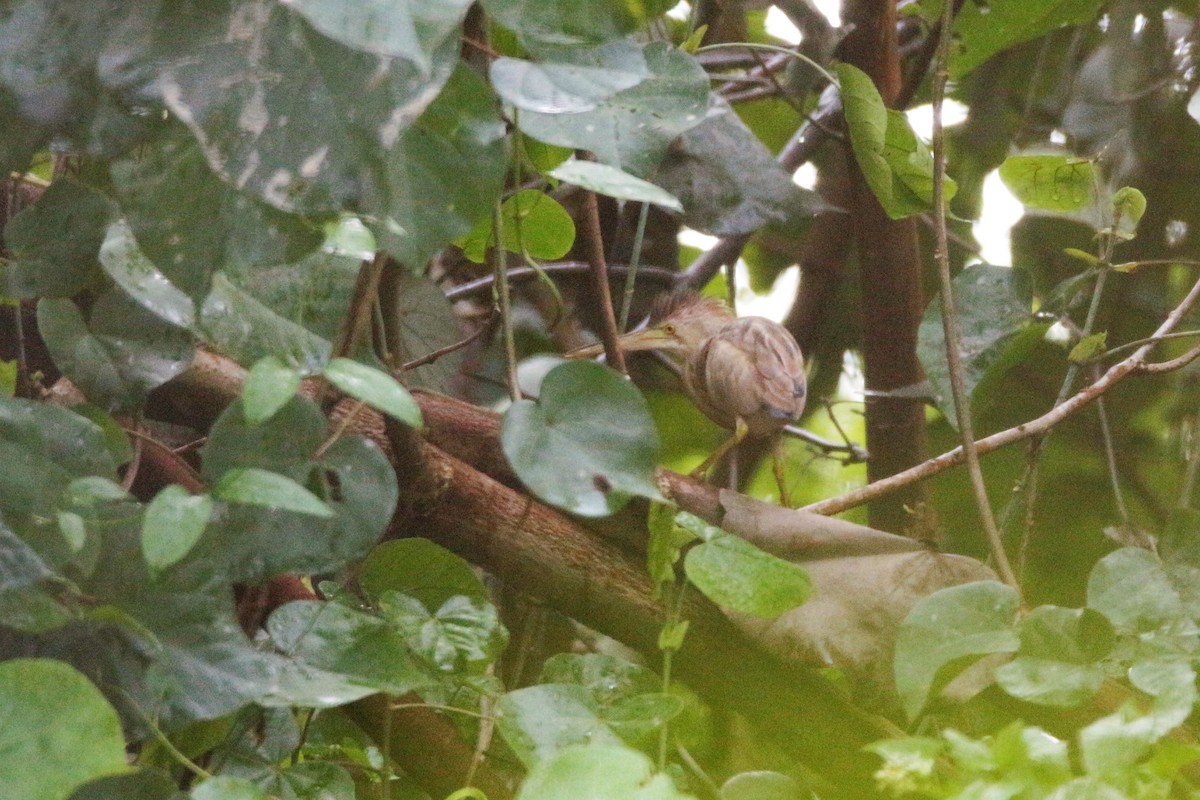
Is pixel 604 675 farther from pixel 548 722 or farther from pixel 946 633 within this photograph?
pixel 946 633

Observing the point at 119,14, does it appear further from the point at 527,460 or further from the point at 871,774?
the point at 871,774

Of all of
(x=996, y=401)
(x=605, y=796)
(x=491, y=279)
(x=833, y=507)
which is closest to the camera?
(x=605, y=796)

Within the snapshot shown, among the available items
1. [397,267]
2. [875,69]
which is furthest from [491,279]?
[397,267]

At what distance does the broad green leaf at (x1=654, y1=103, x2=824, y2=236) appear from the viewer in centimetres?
145

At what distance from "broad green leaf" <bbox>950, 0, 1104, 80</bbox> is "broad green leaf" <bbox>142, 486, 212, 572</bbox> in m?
1.48

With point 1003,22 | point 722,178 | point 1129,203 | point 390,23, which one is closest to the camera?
point 390,23

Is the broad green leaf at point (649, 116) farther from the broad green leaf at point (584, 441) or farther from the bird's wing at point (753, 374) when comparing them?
the bird's wing at point (753, 374)

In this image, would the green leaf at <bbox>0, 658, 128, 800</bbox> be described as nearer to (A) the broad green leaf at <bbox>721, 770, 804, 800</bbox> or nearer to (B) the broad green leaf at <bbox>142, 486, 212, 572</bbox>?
(B) the broad green leaf at <bbox>142, 486, 212, 572</bbox>

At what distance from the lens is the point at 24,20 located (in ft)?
2.27

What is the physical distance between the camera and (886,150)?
3.78 feet

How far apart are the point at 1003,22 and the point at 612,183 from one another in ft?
3.92

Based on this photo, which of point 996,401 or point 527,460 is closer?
point 527,460

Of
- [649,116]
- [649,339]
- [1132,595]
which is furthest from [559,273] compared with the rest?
[1132,595]

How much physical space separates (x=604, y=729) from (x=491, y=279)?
98cm
